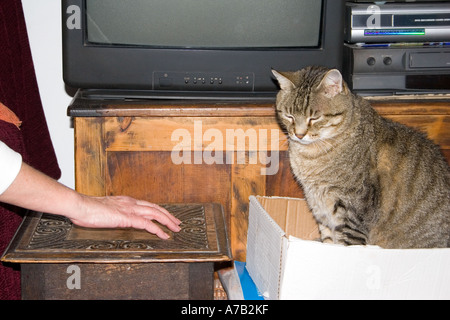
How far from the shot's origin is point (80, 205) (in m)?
1.15

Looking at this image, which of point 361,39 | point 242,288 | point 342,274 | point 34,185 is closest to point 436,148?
point 361,39

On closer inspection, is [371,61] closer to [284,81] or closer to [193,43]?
[284,81]

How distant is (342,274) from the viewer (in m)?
1.18

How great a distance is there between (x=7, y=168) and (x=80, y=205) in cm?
16

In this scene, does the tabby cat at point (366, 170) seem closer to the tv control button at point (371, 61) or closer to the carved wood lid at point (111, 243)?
the tv control button at point (371, 61)

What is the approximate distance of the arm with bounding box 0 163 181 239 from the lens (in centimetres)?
109

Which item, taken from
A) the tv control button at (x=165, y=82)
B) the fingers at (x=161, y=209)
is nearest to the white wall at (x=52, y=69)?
the tv control button at (x=165, y=82)

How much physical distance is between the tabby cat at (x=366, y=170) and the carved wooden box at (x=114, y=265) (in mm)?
356

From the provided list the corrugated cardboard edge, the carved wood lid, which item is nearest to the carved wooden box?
the carved wood lid

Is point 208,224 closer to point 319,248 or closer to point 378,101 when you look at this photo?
point 319,248

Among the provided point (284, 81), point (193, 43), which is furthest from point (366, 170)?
point (193, 43)

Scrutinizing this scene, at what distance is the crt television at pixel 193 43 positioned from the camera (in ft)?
4.95

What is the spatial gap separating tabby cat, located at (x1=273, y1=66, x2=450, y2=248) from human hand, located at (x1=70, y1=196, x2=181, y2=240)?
0.41 metres

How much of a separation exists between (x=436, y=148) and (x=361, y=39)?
362mm
